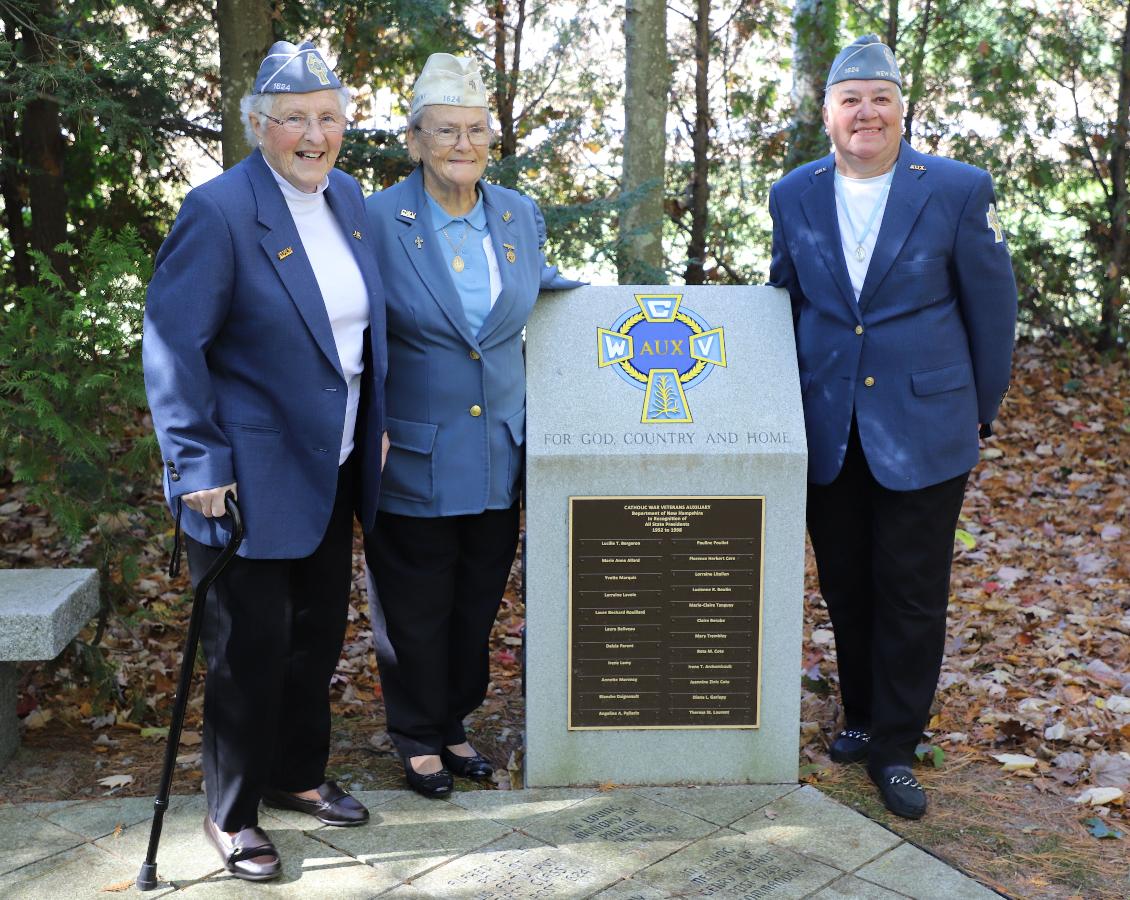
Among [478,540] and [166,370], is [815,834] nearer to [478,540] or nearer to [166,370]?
[478,540]

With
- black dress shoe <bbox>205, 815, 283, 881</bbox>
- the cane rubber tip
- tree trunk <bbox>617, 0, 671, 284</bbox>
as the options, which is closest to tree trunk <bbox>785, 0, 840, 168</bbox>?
tree trunk <bbox>617, 0, 671, 284</bbox>

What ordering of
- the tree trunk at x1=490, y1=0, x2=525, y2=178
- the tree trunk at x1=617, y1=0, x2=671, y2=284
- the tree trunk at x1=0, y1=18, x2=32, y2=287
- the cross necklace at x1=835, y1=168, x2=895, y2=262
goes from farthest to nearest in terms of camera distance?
1. the tree trunk at x1=490, y1=0, x2=525, y2=178
2. the tree trunk at x1=617, y1=0, x2=671, y2=284
3. the tree trunk at x1=0, y1=18, x2=32, y2=287
4. the cross necklace at x1=835, y1=168, x2=895, y2=262

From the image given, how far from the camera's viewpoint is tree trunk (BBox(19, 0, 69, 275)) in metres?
6.62

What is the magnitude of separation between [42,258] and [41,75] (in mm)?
1201

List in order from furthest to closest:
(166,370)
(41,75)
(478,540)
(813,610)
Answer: (813,610), (41,75), (478,540), (166,370)

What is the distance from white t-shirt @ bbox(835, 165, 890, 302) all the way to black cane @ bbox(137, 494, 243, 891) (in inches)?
79.6

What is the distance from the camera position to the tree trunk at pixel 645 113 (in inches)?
296

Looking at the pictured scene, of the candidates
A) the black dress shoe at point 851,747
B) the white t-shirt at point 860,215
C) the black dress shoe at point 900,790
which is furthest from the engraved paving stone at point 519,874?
the white t-shirt at point 860,215

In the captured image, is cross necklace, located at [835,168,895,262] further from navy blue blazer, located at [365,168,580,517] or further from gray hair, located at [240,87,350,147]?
gray hair, located at [240,87,350,147]

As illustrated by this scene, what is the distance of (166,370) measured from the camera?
306 cm

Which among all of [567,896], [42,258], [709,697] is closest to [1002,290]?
[709,697]

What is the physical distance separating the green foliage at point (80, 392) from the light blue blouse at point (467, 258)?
4.68ft

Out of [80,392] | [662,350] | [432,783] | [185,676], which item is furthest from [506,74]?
[185,676]

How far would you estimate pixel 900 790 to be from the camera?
3.90m
